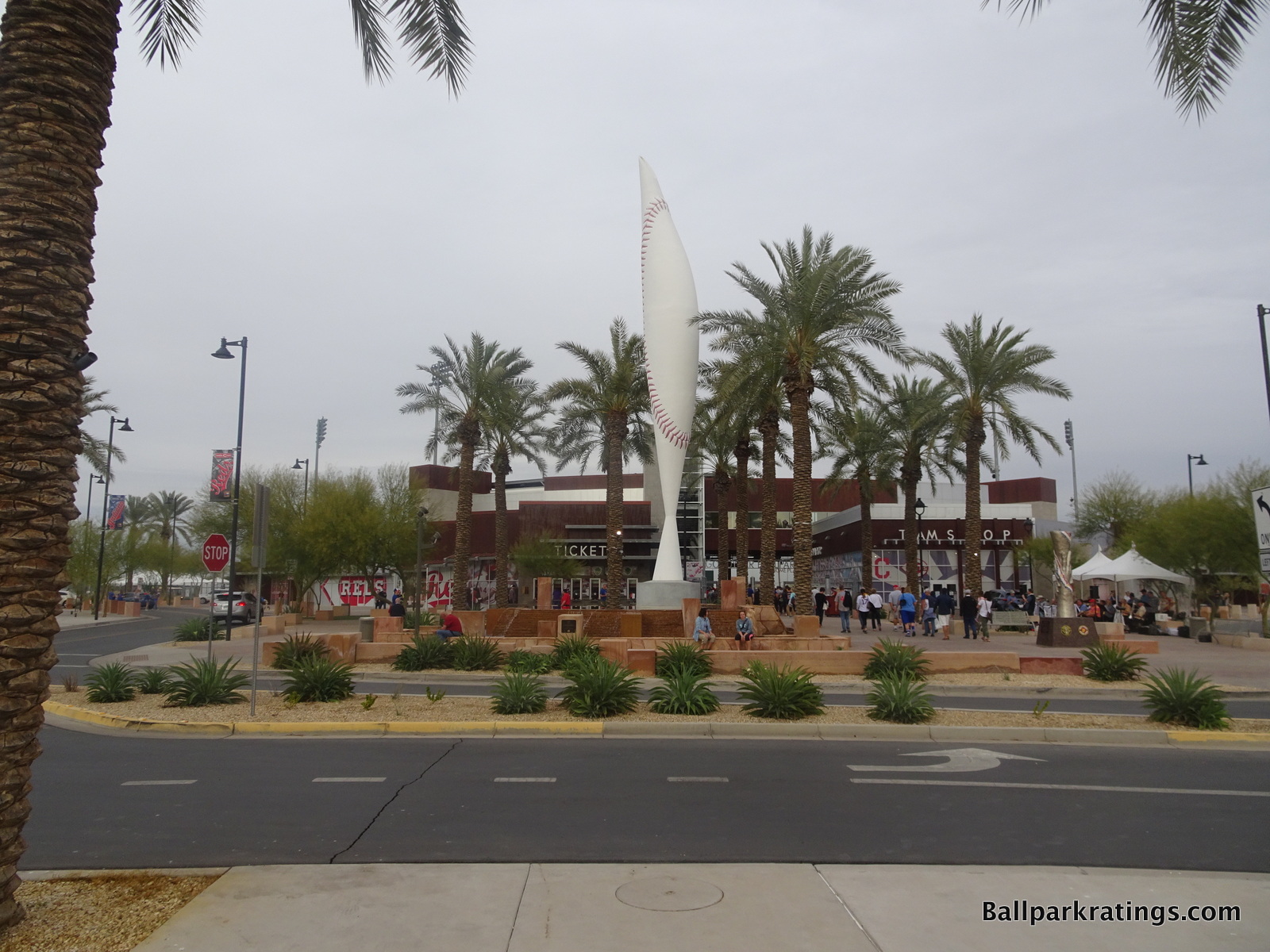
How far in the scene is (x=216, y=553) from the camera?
21.1 metres

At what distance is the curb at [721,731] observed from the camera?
10.8 m

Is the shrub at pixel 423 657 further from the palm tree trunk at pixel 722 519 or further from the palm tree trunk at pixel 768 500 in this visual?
the palm tree trunk at pixel 722 519

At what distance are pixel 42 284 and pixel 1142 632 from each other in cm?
3400

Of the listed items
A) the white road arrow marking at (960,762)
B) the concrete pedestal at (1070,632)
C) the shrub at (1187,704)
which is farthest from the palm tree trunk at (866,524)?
the white road arrow marking at (960,762)

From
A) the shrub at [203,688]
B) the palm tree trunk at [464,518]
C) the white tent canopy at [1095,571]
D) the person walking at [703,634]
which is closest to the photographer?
the shrub at [203,688]

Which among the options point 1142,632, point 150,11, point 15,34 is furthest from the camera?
point 1142,632

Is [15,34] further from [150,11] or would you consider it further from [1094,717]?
[1094,717]

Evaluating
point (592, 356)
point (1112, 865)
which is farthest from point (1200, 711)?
point (592, 356)

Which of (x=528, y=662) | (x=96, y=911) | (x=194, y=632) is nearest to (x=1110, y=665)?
(x=528, y=662)

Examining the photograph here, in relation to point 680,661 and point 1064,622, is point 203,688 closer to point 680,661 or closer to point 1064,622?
point 680,661

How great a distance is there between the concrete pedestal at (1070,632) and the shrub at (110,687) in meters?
21.0

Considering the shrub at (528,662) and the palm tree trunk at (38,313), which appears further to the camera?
the shrub at (528,662)

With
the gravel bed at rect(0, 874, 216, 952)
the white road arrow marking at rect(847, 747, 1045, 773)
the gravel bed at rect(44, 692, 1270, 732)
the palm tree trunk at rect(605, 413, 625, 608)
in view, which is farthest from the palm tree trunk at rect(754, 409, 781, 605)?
the gravel bed at rect(0, 874, 216, 952)

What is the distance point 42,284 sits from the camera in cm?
504
